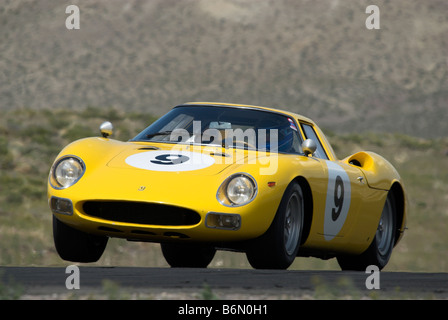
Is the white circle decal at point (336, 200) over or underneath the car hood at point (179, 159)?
underneath

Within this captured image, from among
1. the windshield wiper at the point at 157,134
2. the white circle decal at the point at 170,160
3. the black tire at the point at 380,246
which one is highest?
the windshield wiper at the point at 157,134

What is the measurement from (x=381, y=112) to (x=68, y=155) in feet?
154

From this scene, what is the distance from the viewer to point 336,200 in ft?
25.3

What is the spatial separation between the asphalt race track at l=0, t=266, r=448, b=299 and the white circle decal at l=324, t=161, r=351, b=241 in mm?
1232

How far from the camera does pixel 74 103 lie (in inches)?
2020

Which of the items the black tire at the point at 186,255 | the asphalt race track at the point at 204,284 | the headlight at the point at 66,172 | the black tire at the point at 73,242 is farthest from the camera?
the black tire at the point at 186,255

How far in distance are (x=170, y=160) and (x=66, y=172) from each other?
33.5 inches

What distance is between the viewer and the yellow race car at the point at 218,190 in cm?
653

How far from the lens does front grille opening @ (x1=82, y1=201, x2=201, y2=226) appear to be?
257 inches

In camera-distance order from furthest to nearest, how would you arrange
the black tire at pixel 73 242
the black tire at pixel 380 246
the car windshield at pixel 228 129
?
the black tire at pixel 380 246 < the car windshield at pixel 228 129 < the black tire at pixel 73 242

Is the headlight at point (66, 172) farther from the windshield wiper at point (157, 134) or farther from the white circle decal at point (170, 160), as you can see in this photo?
the windshield wiper at point (157, 134)

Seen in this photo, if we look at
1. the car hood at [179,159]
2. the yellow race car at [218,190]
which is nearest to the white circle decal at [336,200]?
the yellow race car at [218,190]

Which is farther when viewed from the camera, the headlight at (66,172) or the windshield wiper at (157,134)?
the windshield wiper at (157,134)

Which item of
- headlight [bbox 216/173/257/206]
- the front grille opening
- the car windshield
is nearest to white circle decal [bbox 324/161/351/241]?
the car windshield
